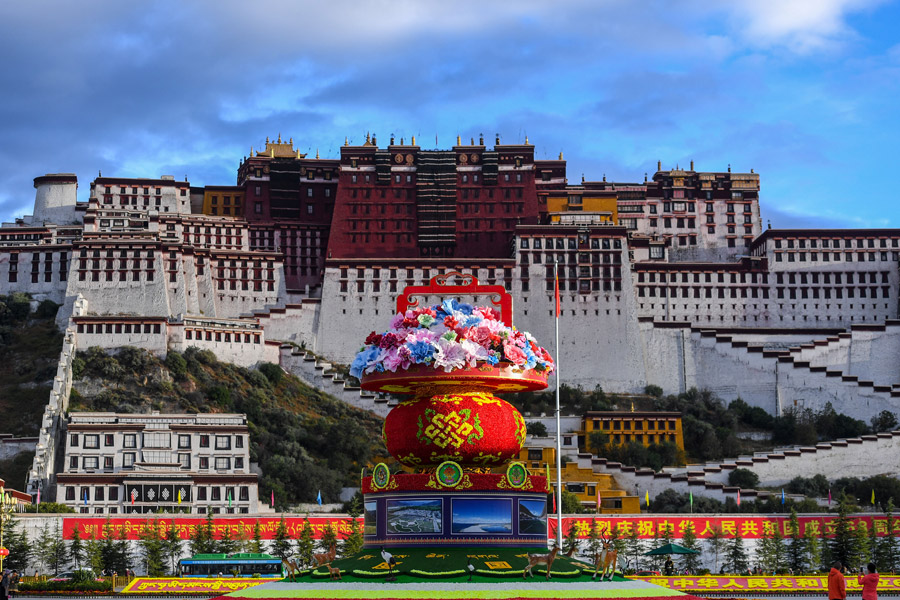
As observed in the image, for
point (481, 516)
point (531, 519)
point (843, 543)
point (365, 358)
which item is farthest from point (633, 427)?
point (481, 516)

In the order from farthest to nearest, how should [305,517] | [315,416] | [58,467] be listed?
[315,416], [58,467], [305,517]

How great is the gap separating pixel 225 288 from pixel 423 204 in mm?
19420

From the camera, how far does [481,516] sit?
18.9 meters

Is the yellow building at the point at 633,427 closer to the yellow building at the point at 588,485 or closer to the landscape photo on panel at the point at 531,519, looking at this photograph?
the yellow building at the point at 588,485

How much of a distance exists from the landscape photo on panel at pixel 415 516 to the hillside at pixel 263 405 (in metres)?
63.6

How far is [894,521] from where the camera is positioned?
63.2 m

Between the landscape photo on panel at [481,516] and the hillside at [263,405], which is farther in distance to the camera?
the hillside at [263,405]

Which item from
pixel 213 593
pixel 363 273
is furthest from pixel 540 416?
pixel 213 593

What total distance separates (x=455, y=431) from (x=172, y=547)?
1600 inches

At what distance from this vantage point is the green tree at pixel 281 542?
57812mm

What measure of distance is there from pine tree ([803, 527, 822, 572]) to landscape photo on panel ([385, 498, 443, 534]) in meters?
44.5

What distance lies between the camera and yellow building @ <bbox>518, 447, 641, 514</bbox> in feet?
268

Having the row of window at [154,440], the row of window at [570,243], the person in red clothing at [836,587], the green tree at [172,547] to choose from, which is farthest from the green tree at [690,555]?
the row of window at [570,243]

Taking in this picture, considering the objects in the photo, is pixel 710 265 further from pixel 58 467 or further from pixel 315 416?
pixel 58 467
